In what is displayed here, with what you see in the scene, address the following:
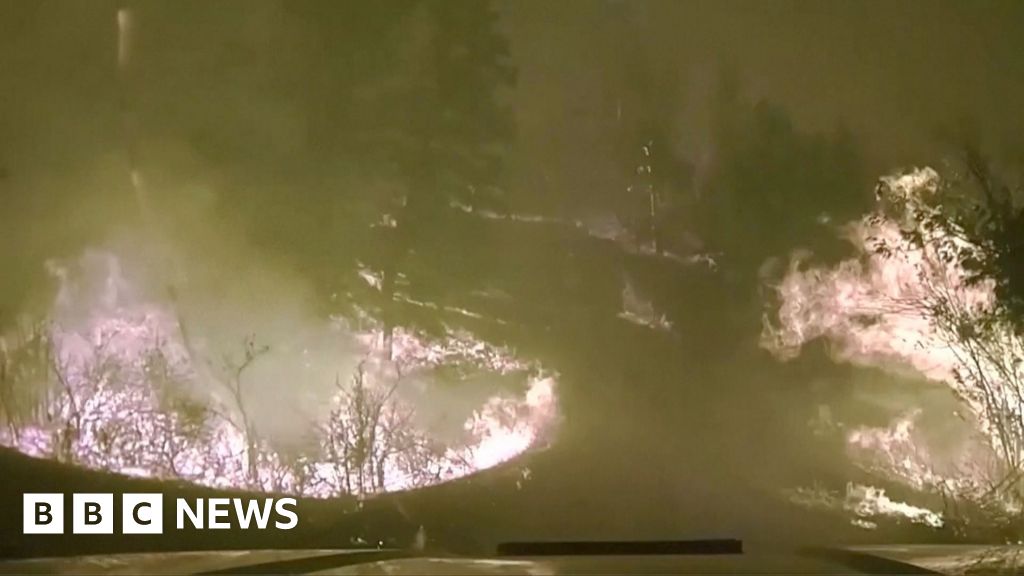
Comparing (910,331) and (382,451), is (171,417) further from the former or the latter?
(910,331)

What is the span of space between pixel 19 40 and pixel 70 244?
0.30 meters

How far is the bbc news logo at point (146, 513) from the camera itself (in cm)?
141

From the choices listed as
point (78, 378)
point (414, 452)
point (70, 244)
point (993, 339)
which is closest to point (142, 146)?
point (70, 244)

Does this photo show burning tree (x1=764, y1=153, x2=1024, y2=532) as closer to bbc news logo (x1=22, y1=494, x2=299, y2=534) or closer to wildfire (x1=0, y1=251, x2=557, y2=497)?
wildfire (x1=0, y1=251, x2=557, y2=497)

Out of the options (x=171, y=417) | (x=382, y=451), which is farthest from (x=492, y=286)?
(x=171, y=417)

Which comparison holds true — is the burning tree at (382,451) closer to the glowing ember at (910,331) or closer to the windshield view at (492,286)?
the windshield view at (492,286)

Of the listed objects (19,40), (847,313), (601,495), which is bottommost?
(601,495)

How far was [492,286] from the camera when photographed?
1453mm

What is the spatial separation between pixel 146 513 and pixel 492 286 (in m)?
0.56

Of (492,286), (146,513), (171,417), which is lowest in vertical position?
(146,513)

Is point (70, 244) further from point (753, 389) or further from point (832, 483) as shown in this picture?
point (832, 483)

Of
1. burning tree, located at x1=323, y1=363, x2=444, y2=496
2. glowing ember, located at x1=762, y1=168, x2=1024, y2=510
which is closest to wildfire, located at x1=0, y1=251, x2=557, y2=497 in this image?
burning tree, located at x1=323, y1=363, x2=444, y2=496

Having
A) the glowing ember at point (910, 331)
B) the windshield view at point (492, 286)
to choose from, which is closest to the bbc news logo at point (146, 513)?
the windshield view at point (492, 286)

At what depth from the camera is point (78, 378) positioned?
56.0 inches
